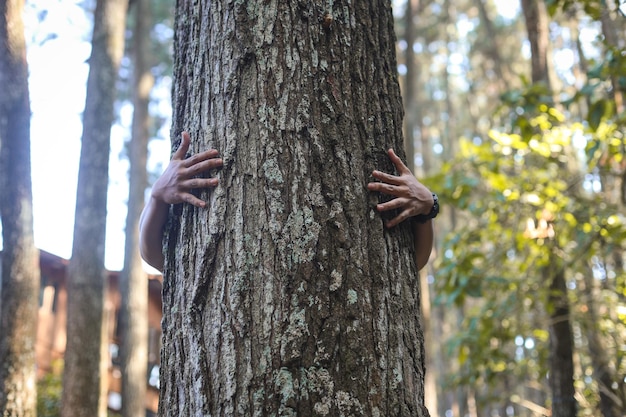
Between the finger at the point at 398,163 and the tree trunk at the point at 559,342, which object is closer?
the finger at the point at 398,163

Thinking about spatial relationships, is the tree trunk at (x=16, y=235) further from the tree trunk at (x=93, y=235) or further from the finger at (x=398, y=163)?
the finger at (x=398, y=163)

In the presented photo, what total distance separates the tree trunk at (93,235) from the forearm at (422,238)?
569cm

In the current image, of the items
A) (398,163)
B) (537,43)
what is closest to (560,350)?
(537,43)

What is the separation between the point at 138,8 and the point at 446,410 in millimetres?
18326

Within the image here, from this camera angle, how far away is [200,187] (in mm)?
1881

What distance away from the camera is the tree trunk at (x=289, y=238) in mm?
1648

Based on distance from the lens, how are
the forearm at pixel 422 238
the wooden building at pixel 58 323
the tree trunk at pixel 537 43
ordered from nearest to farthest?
1. the forearm at pixel 422 238
2. the tree trunk at pixel 537 43
3. the wooden building at pixel 58 323

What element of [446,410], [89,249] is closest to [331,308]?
[89,249]

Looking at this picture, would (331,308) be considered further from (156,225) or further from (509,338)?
(509,338)

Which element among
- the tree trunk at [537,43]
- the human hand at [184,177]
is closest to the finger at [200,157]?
the human hand at [184,177]

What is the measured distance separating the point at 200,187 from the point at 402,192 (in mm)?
620

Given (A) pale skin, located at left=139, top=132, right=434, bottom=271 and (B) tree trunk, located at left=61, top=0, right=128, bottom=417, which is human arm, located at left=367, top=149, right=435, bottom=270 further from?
(B) tree trunk, located at left=61, top=0, right=128, bottom=417

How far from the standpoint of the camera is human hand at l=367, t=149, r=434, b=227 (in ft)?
6.28

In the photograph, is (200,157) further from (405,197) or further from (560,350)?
(560,350)
